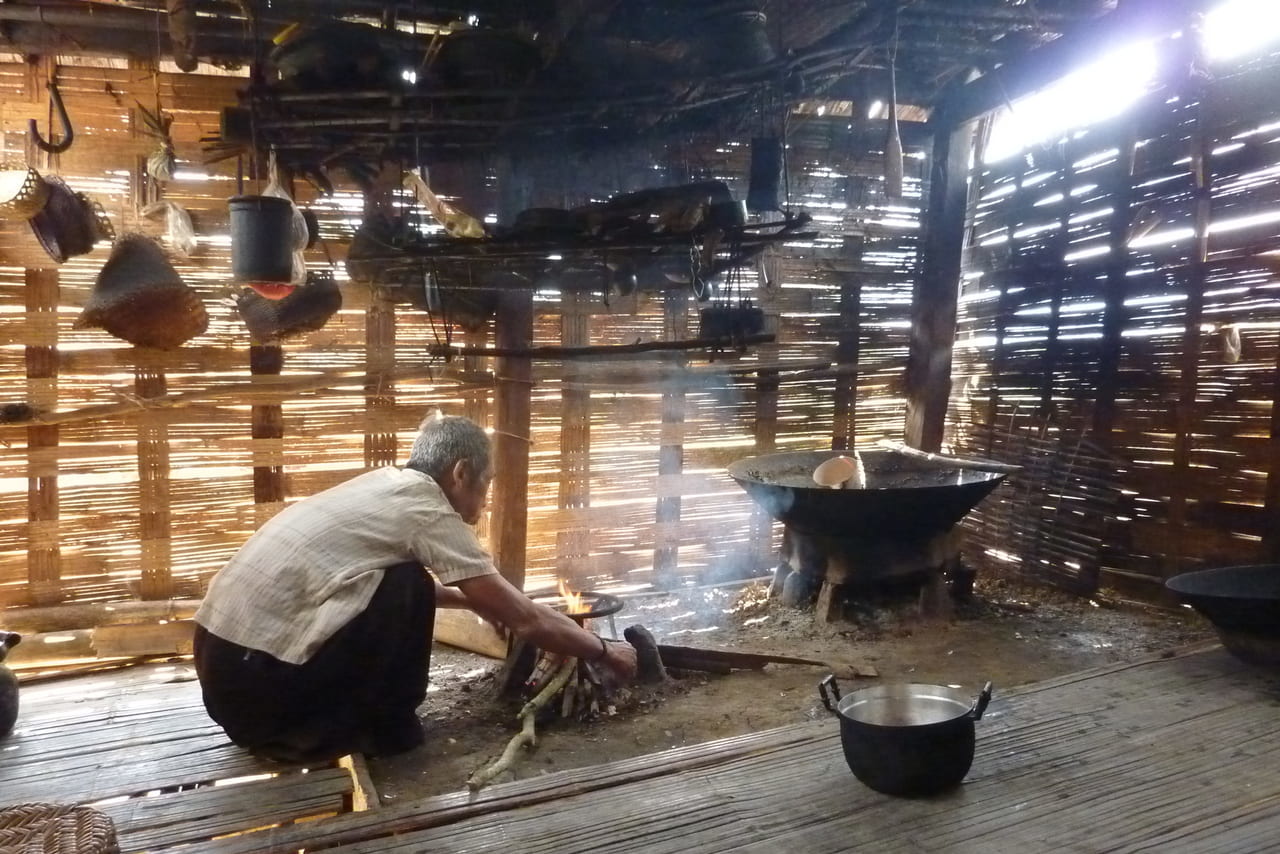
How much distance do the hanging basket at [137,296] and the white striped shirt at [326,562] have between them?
2.33 metres

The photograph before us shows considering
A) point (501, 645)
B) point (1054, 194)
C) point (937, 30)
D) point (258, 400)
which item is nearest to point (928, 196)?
point (1054, 194)

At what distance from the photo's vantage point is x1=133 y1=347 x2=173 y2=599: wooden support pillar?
5418 mm

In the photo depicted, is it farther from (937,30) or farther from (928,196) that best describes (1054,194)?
(937,30)

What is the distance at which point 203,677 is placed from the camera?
125 inches

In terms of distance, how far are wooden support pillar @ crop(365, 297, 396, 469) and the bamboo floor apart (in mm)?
2347

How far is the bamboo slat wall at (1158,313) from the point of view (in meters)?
4.98

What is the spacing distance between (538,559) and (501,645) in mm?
1677

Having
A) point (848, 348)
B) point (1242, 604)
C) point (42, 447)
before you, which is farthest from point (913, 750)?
point (42, 447)

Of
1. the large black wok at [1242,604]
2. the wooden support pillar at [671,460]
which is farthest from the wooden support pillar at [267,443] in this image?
the large black wok at [1242,604]

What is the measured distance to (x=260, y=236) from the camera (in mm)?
3896

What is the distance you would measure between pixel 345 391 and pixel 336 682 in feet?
10.1

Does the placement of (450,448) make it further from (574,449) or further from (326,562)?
(574,449)

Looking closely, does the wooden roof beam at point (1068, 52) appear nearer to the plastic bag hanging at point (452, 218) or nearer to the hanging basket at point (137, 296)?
the plastic bag hanging at point (452, 218)

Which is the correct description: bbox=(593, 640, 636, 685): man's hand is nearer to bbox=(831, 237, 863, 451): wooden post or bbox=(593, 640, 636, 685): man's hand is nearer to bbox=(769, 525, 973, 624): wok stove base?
bbox=(769, 525, 973, 624): wok stove base
